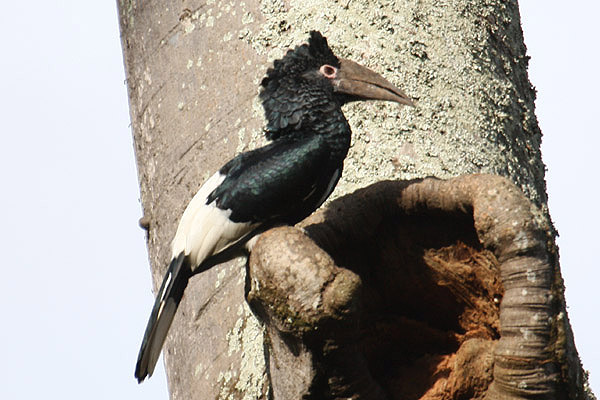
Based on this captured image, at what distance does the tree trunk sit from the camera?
1787mm

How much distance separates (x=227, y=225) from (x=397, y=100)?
18.6 inches

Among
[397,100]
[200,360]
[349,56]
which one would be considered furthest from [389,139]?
[200,360]

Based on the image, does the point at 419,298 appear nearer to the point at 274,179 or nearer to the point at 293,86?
the point at 274,179

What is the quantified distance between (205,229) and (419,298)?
1.57ft

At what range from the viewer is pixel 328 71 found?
2551mm

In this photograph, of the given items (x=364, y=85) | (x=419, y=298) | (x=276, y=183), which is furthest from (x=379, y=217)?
(x=364, y=85)

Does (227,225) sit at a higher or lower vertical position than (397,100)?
lower

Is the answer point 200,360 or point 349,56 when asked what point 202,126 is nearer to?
→ point 349,56

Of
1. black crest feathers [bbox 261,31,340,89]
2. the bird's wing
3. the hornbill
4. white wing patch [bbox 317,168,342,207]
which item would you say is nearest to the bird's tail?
the hornbill

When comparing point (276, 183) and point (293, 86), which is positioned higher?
point (293, 86)

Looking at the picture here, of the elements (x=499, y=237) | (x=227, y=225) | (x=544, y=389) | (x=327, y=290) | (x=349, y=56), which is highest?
(x=349, y=56)

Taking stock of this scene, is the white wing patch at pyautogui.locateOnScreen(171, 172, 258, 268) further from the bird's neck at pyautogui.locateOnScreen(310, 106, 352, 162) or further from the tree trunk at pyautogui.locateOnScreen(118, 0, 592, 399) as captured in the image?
the bird's neck at pyautogui.locateOnScreen(310, 106, 352, 162)

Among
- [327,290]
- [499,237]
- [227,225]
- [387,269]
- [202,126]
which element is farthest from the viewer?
[202,126]

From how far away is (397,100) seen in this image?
2.35 m
